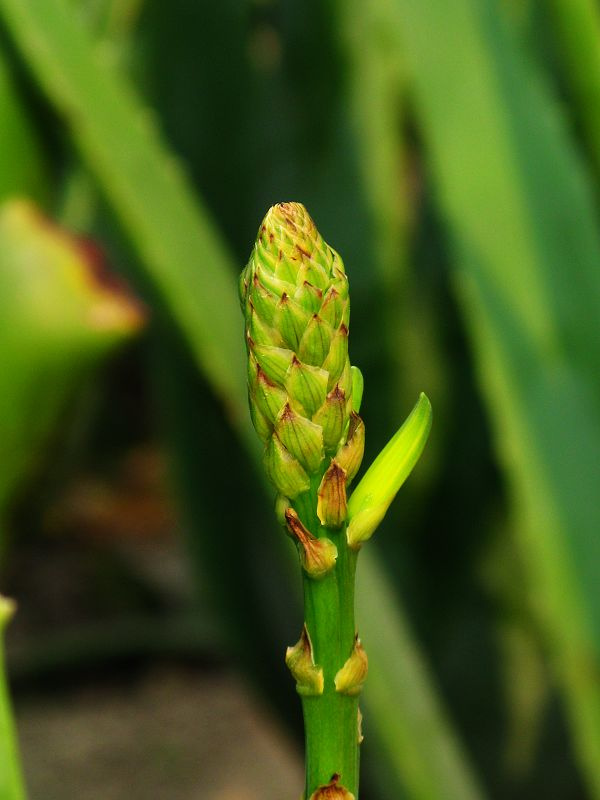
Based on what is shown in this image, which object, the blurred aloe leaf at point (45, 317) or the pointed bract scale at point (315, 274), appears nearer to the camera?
the pointed bract scale at point (315, 274)

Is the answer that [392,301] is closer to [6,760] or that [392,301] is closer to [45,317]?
[45,317]

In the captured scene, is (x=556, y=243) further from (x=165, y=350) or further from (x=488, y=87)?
(x=165, y=350)

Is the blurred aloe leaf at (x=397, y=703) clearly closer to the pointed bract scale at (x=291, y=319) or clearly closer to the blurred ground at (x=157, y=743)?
the pointed bract scale at (x=291, y=319)

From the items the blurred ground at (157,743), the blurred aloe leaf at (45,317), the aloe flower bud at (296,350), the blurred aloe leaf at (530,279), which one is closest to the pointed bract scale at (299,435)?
the aloe flower bud at (296,350)

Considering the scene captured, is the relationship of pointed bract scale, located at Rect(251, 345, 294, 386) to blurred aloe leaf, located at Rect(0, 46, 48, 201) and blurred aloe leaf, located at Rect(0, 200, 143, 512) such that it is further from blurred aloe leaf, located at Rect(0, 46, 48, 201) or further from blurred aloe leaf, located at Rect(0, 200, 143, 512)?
blurred aloe leaf, located at Rect(0, 46, 48, 201)

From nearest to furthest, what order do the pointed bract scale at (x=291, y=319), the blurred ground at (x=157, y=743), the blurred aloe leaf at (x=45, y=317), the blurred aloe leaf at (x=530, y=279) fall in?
the pointed bract scale at (x=291, y=319) < the blurred aloe leaf at (x=45, y=317) < the blurred aloe leaf at (x=530, y=279) < the blurred ground at (x=157, y=743)

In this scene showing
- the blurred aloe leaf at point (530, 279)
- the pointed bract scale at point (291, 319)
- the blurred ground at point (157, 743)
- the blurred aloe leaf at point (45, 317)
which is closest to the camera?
the pointed bract scale at point (291, 319)
